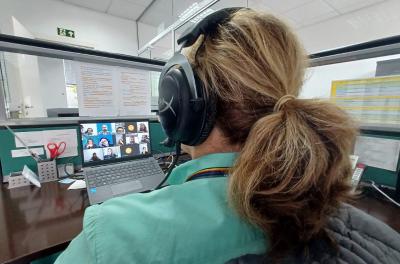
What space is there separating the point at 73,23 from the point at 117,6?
72 centimetres

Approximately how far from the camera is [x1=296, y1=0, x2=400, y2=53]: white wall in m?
2.87

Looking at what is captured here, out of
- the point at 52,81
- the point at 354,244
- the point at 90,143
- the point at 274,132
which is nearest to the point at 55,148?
the point at 90,143

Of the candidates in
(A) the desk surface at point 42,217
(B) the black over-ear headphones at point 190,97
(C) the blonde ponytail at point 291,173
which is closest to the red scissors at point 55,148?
(A) the desk surface at point 42,217

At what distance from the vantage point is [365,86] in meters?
0.98

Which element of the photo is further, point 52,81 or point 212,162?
point 52,81

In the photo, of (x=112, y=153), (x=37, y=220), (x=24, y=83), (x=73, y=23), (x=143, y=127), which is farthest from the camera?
(x=73, y=23)

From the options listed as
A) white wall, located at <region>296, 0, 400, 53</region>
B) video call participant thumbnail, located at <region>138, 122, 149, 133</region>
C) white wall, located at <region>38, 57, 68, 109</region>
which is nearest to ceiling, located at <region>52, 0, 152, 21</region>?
white wall, located at <region>38, 57, 68, 109</region>

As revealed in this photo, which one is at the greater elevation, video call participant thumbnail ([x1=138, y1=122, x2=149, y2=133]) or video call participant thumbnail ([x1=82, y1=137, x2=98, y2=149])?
video call participant thumbnail ([x1=138, y1=122, x2=149, y2=133])

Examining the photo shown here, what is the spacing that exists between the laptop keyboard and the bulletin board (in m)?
0.86

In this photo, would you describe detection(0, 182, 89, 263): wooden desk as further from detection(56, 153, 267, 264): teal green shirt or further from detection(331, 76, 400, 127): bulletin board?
detection(331, 76, 400, 127): bulletin board

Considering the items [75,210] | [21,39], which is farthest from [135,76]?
[75,210]

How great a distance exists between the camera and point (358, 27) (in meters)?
3.22

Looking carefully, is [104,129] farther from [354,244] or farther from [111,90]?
[354,244]

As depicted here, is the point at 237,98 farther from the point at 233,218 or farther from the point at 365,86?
the point at 365,86
